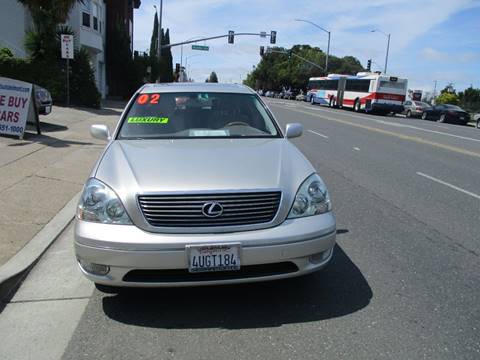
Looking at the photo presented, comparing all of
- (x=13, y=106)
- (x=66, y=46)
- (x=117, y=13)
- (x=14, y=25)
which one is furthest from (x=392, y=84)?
(x=13, y=106)

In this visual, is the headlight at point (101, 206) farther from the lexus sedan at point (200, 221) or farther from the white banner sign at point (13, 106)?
the white banner sign at point (13, 106)

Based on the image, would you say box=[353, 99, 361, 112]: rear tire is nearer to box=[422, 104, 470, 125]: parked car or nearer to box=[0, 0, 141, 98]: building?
box=[422, 104, 470, 125]: parked car

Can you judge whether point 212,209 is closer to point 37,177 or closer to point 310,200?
point 310,200

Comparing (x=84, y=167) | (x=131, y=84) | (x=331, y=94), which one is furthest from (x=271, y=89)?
(x=84, y=167)

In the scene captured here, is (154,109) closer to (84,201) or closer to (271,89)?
(84,201)

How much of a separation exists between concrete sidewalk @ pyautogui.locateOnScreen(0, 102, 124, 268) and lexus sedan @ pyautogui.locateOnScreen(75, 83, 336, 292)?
147 centimetres

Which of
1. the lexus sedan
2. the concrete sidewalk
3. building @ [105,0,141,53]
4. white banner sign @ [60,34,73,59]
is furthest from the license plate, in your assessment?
building @ [105,0,141,53]

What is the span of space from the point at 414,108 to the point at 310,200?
128 ft

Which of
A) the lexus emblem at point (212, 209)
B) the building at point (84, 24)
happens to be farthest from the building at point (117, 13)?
the lexus emblem at point (212, 209)

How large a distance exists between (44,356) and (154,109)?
2805 millimetres

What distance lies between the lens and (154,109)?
537 centimetres

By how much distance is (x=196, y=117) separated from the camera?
5.35m

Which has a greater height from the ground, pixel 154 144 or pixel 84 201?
pixel 154 144

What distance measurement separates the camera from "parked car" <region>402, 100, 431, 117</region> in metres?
39.6
